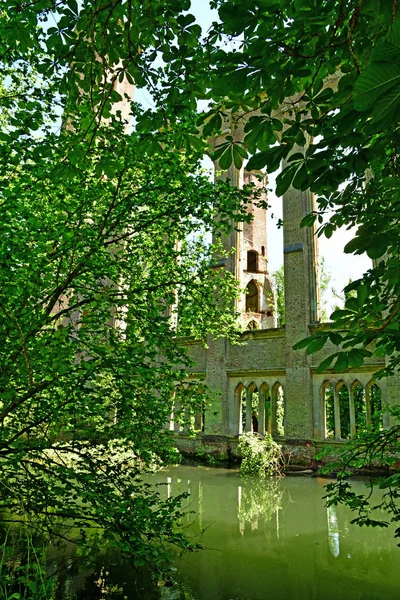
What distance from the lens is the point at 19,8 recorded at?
2.16 meters

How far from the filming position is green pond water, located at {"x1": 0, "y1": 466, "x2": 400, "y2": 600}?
4422 mm

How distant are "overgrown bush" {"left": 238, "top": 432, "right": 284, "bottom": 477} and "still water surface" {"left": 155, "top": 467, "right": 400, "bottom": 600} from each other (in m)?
2.25

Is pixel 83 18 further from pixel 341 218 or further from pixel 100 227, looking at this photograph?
pixel 100 227

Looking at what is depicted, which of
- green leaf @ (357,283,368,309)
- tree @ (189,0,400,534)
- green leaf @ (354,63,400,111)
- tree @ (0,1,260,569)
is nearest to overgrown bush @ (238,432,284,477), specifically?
tree @ (0,1,260,569)

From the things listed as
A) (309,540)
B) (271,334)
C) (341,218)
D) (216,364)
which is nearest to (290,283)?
(271,334)

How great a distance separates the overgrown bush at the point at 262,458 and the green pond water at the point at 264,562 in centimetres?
313

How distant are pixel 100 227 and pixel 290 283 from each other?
9.13m

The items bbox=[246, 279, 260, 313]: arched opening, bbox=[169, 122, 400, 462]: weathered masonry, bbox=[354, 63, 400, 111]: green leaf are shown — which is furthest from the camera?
bbox=[246, 279, 260, 313]: arched opening

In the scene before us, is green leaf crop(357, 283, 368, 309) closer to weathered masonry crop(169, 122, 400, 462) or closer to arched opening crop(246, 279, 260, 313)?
weathered masonry crop(169, 122, 400, 462)

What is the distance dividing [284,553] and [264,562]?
0.46 metres

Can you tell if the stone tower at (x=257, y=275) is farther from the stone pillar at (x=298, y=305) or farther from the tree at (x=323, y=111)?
the tree at (x=323, y=111)

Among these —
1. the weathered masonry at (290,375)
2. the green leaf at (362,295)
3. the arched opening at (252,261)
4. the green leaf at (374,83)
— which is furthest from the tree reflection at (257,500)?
the arched opening at (252,261)

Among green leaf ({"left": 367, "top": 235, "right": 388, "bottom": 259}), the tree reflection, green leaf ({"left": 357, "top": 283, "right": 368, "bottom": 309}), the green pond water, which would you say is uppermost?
green leaf ({"left": 367, "top": 235, "right": 388, "bottom": 259})

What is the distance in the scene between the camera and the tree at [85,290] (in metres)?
2.94
